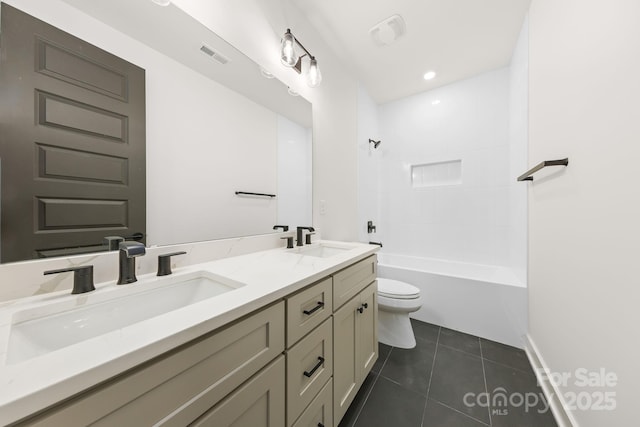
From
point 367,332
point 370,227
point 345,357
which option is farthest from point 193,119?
point 370,227

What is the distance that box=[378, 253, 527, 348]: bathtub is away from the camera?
1647 millimetres

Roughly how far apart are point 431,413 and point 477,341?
92 cm

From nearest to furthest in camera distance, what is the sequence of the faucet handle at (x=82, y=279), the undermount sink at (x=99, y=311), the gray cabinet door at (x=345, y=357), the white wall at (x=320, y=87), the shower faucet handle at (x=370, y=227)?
1. the undermount sink at (x=99, y=311)
2. the faucet handle at (x=82, y=279)
3. the gray cabinet door at (x=345, y=357)
4. the white wall at (x=320, y=87)
5. the shower faucet handle at (x=370, y=227)

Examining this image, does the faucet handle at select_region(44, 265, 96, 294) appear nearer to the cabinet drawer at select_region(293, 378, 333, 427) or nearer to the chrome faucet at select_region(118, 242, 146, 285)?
the chrome faucet at select_region(118, 242, 146, 285)

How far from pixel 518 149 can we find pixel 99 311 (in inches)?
108

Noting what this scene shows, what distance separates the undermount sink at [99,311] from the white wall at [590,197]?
1.26m

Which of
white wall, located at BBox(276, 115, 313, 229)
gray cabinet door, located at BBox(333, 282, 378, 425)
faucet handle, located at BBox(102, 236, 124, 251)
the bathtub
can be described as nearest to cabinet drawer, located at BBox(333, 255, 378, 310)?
gray cabinet door, located at BBox(333, 282, 378, 425)

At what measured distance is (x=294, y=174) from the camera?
4.75 ft

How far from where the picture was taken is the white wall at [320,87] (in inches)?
42.4

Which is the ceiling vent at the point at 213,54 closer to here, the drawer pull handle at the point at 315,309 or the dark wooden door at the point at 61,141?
the dark wooden door at the point at 61,141

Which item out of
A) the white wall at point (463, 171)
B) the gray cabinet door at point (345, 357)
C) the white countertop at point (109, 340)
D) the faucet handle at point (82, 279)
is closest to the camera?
the white countertop at point (109, 340)

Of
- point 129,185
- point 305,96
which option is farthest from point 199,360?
point 305,96

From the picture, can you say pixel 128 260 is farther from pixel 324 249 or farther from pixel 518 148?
pixel 518 148

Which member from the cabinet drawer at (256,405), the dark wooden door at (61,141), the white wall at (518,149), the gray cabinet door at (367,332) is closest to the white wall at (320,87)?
the dark wooden door at (61,141)
